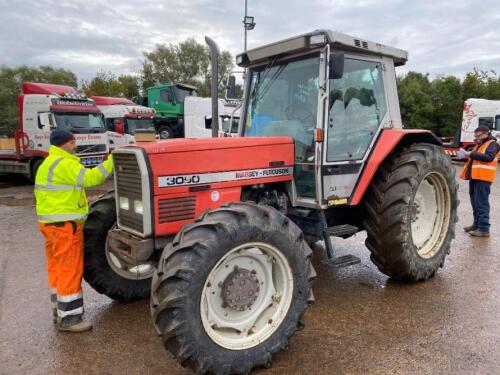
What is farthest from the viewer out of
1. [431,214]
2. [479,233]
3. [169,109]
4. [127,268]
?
[169,109]

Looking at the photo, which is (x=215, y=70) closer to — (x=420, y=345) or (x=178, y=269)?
(x=178, y=269)

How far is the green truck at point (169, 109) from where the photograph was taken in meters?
20.6

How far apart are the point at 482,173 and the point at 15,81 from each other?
4626 cm

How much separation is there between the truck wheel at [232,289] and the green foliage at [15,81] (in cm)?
3850

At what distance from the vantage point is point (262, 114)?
424cm

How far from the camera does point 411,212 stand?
4043 millimetres

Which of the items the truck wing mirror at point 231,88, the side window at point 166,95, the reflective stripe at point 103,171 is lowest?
the reflective stripe at point 103,171

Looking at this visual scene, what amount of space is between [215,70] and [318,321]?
2445mm

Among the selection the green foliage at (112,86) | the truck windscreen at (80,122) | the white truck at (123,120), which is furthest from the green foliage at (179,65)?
the truck windscreen at (80,122)

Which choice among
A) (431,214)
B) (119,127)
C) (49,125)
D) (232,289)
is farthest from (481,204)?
(119,127)

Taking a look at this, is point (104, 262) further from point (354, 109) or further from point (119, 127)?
point (119, 127)

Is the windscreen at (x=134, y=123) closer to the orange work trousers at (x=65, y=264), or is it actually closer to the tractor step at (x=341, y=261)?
the orange work trousers at (x=65, y=264)

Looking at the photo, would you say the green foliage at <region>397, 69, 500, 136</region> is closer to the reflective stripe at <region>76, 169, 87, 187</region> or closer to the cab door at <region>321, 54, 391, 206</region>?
the cab door at <region>321, 54, 391, 206</region>

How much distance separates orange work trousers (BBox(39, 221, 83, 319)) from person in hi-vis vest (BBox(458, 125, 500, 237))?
571 centimetres
